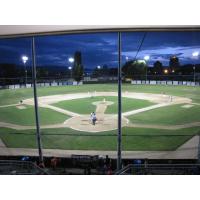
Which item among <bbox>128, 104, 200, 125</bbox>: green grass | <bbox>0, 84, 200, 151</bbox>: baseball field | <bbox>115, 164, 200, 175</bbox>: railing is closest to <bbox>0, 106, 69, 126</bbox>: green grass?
<bbox>0, 84, 200, 151</bbox>: baseball field

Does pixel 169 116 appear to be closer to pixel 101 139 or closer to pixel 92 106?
pixel 101 139

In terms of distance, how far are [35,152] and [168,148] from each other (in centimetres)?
506

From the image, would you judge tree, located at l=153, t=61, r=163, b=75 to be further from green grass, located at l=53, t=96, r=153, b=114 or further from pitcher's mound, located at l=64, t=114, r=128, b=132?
pitcher's mound, located at l=64, t=114, r=128, b=132

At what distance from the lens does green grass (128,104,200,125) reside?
46.1ft

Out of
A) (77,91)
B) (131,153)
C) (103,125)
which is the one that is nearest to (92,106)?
(103,125)

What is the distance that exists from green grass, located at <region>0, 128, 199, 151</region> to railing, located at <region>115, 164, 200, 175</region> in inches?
123

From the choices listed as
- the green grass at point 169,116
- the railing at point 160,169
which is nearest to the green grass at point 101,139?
the green grass at point 169,116

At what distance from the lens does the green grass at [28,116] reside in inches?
571

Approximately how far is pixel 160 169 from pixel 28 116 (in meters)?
11.0

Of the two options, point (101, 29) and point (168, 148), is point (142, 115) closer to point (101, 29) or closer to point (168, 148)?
point (168, 148)

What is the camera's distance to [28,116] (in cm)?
1600

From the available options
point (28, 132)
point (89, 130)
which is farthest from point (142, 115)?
point (28, 132)

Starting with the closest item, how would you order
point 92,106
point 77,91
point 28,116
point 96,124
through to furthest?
point 96,124, point 28,116, point 92,106, point 77,91

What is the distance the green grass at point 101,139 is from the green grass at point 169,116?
167 centimetres
